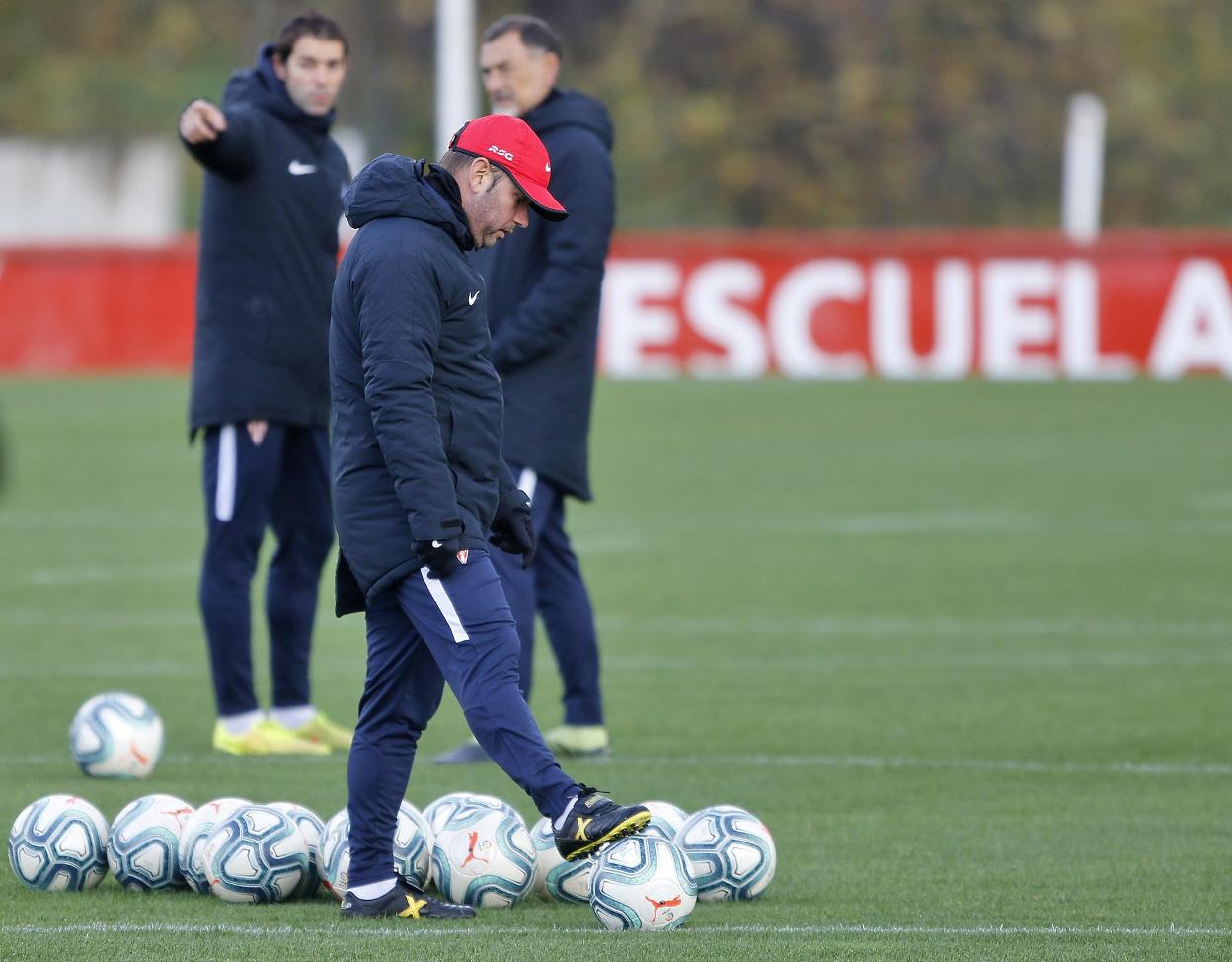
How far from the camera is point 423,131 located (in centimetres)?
4816

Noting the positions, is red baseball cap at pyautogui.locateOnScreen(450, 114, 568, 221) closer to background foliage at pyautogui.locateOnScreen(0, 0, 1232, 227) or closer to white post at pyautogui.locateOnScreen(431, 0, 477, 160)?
white post at pyautogui.locateOnScreen(431, 0, 477, 160)

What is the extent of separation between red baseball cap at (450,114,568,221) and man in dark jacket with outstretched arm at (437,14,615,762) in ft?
7.67

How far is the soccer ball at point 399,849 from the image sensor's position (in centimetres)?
609

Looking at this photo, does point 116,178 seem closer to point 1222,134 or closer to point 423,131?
point 423,131

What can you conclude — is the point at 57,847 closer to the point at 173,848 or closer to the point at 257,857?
the point at 173,848

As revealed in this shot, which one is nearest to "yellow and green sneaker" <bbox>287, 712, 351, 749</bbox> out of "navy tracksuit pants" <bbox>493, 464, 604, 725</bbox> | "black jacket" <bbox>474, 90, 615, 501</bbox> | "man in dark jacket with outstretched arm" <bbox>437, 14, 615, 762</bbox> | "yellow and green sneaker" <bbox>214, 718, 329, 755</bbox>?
"yellow and green sneaker" <bbox>214, 718, 329, 755</bbox>

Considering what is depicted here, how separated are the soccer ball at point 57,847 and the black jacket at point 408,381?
1.12 meters

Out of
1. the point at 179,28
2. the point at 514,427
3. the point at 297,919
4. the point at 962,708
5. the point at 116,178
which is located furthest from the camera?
the point at 179,28

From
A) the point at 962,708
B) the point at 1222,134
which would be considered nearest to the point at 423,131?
the point at 1222,134

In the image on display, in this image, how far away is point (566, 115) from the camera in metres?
8.34

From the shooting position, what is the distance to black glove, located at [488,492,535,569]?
6.23m

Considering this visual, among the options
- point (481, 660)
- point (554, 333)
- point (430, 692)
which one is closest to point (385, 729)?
point (430, 692)

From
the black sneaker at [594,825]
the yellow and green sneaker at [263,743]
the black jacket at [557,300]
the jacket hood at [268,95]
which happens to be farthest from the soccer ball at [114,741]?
the black sneaker at [594,825]

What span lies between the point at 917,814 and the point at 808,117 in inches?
1567
